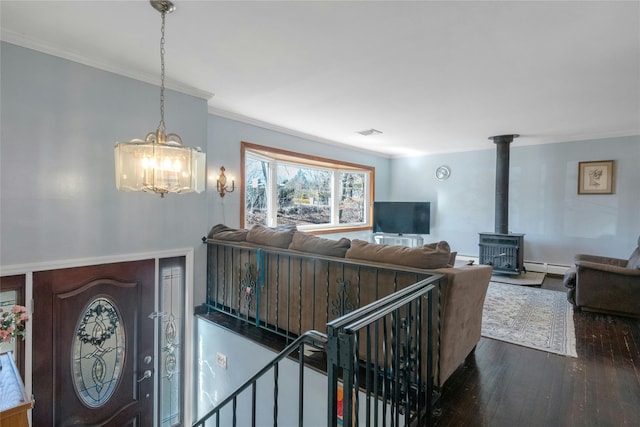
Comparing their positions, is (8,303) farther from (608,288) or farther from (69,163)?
(608,288)

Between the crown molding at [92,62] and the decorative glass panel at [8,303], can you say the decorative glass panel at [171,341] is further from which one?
the crown molding at [92,62]

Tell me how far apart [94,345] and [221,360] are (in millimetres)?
1153

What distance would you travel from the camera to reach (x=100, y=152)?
8.99 feet

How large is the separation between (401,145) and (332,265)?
4.39m

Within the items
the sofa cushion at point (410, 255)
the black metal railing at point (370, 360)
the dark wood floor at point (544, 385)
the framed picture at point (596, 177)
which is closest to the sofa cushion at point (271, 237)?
the sofa cushion at point (410, 255)

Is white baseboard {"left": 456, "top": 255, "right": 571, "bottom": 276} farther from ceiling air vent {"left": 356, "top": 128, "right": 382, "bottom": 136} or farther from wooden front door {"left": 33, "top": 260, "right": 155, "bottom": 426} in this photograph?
wooden front door {"left": 33, "top": 260, "right": 155, "bottom": 426}

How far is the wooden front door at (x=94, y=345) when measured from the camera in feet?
8.17

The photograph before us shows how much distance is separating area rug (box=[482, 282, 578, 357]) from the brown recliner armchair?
281 mm

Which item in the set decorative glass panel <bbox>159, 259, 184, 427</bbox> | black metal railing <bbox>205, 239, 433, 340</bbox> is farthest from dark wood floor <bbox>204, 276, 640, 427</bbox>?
decorative glass panel <bbox>159, 259, 184, 427</bbox>

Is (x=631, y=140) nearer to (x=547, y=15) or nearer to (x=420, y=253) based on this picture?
(x=547, y=15)

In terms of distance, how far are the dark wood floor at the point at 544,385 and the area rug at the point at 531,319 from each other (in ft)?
0.42

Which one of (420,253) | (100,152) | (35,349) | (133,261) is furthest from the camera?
(133,261)

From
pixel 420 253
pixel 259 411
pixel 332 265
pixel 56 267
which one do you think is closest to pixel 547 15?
pixel 420 253

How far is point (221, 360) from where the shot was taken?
3227 millimetres
